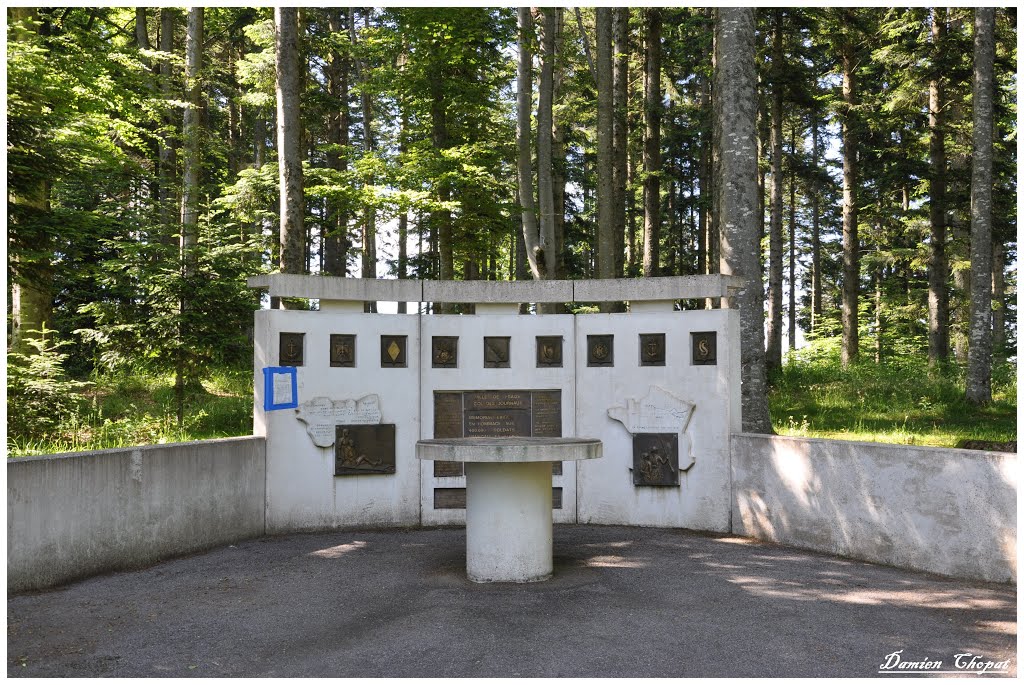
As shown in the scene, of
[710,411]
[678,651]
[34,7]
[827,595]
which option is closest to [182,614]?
[678,651]

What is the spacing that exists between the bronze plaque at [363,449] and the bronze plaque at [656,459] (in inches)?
124

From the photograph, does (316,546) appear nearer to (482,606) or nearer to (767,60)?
(482,606)

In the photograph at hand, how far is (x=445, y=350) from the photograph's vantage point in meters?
10.6

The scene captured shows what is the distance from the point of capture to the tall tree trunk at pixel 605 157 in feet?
53.2

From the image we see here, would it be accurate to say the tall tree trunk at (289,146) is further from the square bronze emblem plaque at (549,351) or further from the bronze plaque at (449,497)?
the bronze plaque at (449,497)

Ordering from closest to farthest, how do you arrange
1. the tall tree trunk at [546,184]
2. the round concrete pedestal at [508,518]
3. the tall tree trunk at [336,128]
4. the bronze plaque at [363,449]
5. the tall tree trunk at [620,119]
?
the round concrete pedestal at [508,518]
the bronze plaque at [363,449]
the tall tree trunk at [546,184]
the tall tree trunk at [620,119]
the tall tree trunk at [336,128]

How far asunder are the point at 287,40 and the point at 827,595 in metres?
11.4

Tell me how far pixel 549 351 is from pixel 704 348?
2018 mm

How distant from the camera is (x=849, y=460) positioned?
8188 millimetres

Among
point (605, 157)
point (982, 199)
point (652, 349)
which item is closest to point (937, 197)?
point (982, 199)

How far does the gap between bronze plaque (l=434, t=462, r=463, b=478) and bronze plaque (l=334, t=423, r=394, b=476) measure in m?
0.58

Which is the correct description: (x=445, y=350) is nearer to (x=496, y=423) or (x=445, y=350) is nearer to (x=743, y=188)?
(x=496, y=423)

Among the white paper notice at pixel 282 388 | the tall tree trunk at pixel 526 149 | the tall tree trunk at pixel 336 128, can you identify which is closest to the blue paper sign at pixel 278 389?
the white paper notice at pixel 282 388

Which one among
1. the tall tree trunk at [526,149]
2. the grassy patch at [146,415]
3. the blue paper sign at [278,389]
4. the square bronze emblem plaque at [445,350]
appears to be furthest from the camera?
the tall tree trunk at [526,149]
